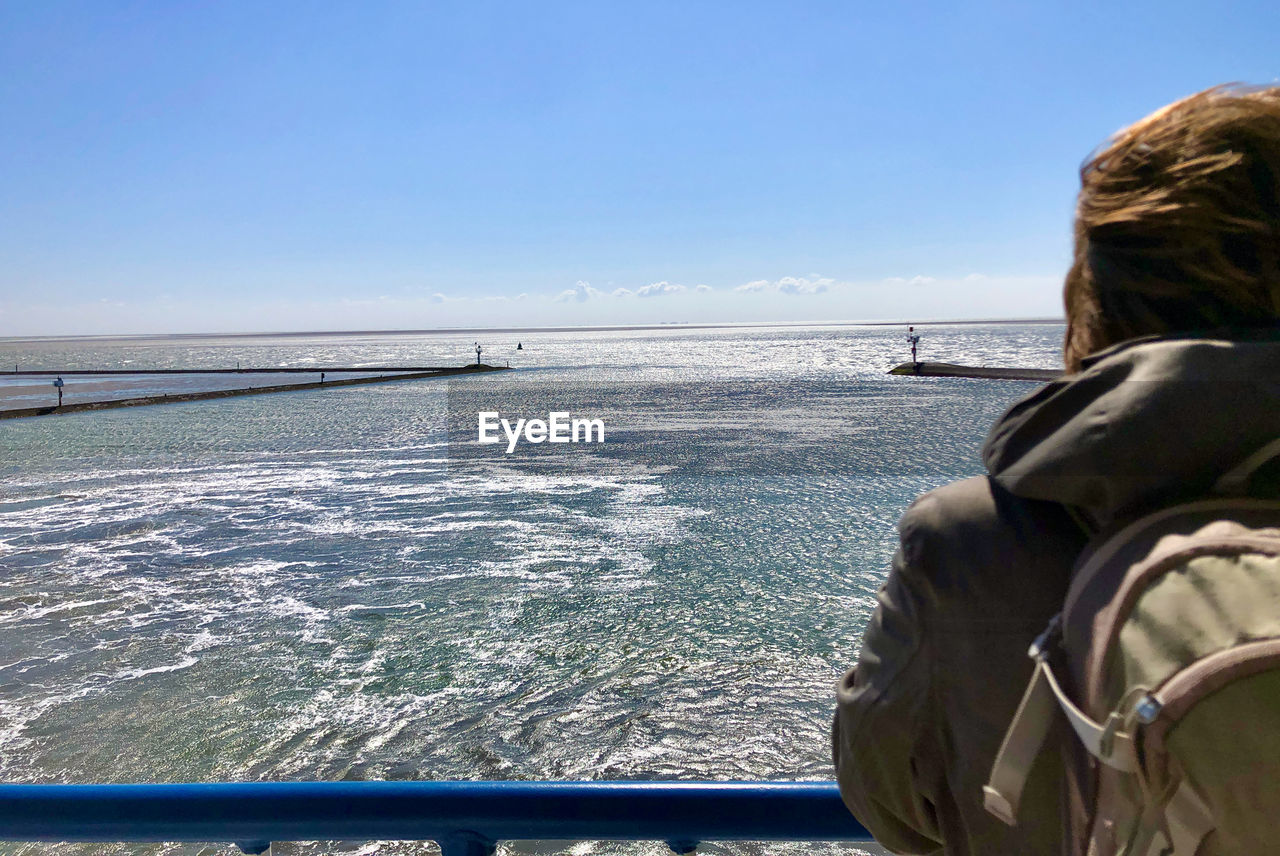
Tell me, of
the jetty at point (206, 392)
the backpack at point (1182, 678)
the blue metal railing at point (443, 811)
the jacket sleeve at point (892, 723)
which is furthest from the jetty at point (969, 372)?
the backpack at point (1182, 678)

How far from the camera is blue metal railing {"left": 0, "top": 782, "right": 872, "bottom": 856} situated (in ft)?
4.31

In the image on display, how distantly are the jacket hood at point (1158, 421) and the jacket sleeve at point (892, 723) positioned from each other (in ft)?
0.58

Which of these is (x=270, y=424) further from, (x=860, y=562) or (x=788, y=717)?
(x=788, y=717)

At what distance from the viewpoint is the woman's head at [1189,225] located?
29.6 inches

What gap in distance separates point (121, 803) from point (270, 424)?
28.8 metres

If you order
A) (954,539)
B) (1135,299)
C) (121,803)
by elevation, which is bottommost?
(121,803)

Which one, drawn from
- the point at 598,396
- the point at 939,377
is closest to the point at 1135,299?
the point at 598,396

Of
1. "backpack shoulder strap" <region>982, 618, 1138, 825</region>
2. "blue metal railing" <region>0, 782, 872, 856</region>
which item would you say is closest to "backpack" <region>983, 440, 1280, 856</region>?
"backpack shoulder strap" <region>982, 618, 1138, 825</region>

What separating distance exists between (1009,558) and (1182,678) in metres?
0.20

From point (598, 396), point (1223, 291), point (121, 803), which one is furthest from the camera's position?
point (598, 396)

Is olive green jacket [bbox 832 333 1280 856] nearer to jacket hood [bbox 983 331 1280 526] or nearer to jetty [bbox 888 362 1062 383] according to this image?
jacket hood [bbox 983 331 1280 526]

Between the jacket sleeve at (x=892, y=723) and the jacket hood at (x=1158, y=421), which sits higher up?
the jacket hood at (x=1158, y=421)

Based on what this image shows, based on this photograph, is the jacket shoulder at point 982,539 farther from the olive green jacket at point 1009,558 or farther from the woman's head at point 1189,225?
the woman's head at point 1189,225

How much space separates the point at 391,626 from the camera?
Answer: 877 centimetres
